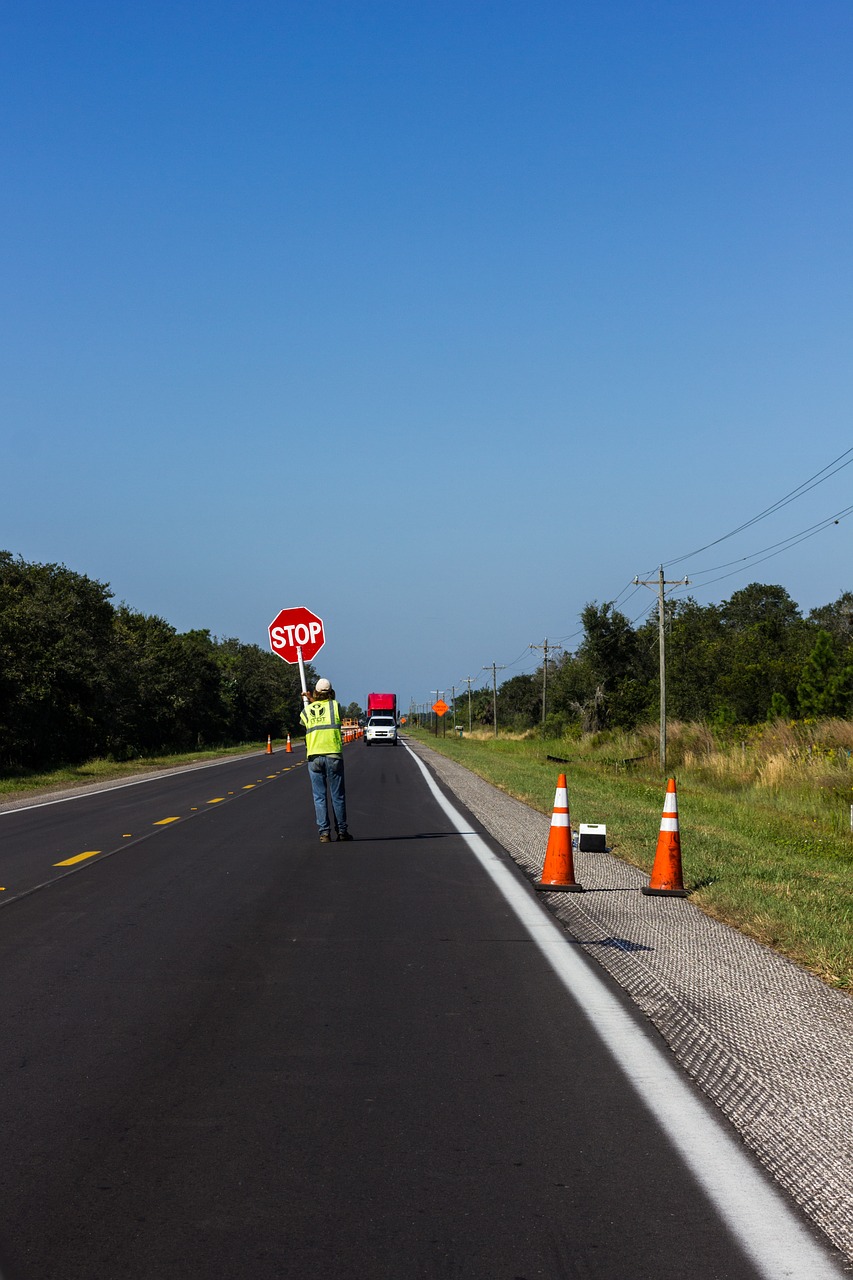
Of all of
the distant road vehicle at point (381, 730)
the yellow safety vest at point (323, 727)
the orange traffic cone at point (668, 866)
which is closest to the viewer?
the orange traffic cone at point (668, 866)

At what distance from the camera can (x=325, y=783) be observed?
15883 millimetres

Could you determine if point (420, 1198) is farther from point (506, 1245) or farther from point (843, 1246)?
point (843, 1246)

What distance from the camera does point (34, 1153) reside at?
15.2 ft

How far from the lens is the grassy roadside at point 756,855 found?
8.68 metres

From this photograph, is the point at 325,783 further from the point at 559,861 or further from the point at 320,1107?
the point at 320,1107

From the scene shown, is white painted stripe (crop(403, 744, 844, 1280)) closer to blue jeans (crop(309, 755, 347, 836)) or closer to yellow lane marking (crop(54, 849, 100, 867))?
yellow lane marking (crop(54, 849, 100, 867))

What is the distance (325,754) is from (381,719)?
222 feet

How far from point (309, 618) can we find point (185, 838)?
27.5 metres

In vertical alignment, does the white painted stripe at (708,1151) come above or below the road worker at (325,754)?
below

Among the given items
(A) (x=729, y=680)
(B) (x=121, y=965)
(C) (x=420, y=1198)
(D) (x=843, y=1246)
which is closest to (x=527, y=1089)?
(C) (x=420, y=1198)

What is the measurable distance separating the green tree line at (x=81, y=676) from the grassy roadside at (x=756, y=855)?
19981mm

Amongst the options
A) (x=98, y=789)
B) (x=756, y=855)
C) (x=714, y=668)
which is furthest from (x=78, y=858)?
(x=714, y=668)

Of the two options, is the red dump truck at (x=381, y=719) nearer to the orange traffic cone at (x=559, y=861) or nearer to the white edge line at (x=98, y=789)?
the white edge line at (x=98, y=789)

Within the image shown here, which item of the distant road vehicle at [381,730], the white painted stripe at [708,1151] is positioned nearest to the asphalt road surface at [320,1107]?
the white painted stripe at [708,1151]
